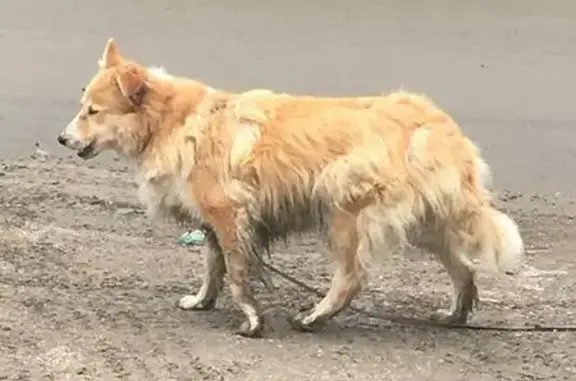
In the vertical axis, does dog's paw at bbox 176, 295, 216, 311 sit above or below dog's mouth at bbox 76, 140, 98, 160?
A: below

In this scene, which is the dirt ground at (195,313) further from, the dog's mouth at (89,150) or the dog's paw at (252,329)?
the dog's mouth at (89,150)

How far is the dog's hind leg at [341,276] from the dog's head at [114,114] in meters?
1.11

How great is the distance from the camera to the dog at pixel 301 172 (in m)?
5.62

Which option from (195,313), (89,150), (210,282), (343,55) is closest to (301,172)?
(210,282)

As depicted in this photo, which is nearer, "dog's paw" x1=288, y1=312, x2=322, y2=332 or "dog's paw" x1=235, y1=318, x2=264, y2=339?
"dog's paw" x1=235, y1=318, x2=264, y2=339

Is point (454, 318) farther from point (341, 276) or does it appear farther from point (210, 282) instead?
point (210, 282)

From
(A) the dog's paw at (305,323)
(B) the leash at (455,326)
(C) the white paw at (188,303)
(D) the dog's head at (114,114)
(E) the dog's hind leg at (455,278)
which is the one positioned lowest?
(C) the white paw at (188,303)

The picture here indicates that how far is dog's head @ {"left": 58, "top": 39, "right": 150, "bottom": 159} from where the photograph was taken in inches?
231

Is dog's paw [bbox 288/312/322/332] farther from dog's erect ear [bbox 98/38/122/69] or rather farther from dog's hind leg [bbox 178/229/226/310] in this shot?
dog's erect ear [bbox 98/38/122/69]

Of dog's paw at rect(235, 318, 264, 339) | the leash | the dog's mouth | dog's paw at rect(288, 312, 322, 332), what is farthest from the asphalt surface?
dog's paw at rect(235, 318, 264, 339)

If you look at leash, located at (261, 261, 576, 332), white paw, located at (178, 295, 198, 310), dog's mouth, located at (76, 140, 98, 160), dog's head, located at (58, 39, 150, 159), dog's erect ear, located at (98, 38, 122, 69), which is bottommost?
white paw, located at (178, 295, 198, 310)

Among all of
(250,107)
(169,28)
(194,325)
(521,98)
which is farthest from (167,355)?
(169,28)

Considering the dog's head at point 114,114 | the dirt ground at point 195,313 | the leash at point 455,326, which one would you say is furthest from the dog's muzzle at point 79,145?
Result: the leash at point 455,326

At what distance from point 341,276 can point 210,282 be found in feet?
2.52
